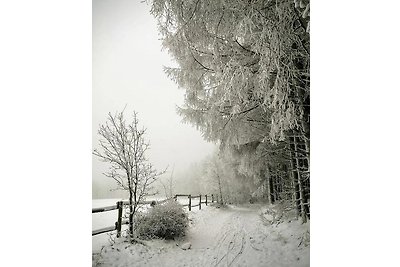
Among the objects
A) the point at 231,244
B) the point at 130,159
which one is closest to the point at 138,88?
the point at 130,159

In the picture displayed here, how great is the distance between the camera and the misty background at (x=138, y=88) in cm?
271

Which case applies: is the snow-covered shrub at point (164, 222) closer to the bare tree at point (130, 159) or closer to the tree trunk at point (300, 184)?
the bare tree at point (130, 159)

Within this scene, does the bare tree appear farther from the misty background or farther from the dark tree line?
the dark tree line

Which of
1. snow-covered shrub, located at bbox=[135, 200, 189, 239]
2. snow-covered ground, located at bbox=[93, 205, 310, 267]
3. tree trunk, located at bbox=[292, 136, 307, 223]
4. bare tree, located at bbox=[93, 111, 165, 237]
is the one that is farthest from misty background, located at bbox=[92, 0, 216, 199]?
tree trunk, located at bbox=[292, 136, 307, 223]

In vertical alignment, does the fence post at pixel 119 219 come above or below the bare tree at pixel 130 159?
below

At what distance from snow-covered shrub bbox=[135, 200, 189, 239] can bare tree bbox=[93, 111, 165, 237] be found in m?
0.09

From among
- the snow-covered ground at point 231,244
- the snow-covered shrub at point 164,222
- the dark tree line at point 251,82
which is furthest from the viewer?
the snow-covered shrub at point 164,222

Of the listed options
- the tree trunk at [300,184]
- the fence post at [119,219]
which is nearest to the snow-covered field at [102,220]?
the fence post at [119,219]

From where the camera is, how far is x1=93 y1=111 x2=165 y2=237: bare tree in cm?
278

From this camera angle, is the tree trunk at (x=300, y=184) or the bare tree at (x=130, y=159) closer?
the tree trunk at (x=300, y=184)

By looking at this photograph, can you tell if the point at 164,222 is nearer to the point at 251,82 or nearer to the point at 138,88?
the point at 138,88

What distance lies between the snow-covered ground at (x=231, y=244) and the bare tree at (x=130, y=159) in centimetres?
19

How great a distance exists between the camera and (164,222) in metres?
2.70
